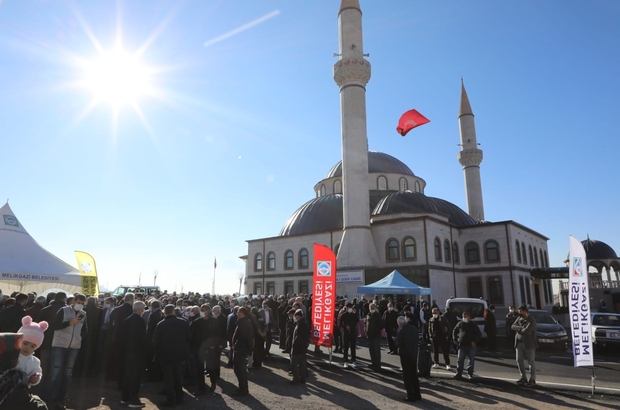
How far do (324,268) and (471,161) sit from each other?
35.0 metres

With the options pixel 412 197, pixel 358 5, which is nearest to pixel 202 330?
pixel 412 197

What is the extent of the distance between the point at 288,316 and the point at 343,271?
1627 cm

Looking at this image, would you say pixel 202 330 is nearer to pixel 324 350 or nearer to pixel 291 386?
pixel 291 386

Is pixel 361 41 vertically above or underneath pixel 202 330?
above

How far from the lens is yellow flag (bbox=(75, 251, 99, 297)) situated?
1501 centimetres

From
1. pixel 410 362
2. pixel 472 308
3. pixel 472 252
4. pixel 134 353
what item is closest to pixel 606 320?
pixel 472 308

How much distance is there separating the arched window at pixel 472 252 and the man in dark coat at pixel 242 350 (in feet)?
91.6

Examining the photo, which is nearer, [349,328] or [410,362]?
[410,362]

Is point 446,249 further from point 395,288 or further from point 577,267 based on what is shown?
point 577,267

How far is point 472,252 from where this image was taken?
32969 millimetres

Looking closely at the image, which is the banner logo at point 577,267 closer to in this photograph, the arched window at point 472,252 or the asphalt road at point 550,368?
the asphalt road at point 550,368

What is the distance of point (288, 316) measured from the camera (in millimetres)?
13281

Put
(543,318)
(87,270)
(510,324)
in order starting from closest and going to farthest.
Result: (87,270), (510,324), (543,318)

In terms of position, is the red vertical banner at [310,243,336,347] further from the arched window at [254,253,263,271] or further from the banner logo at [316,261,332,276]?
the arched window at [254,253,263,271]
